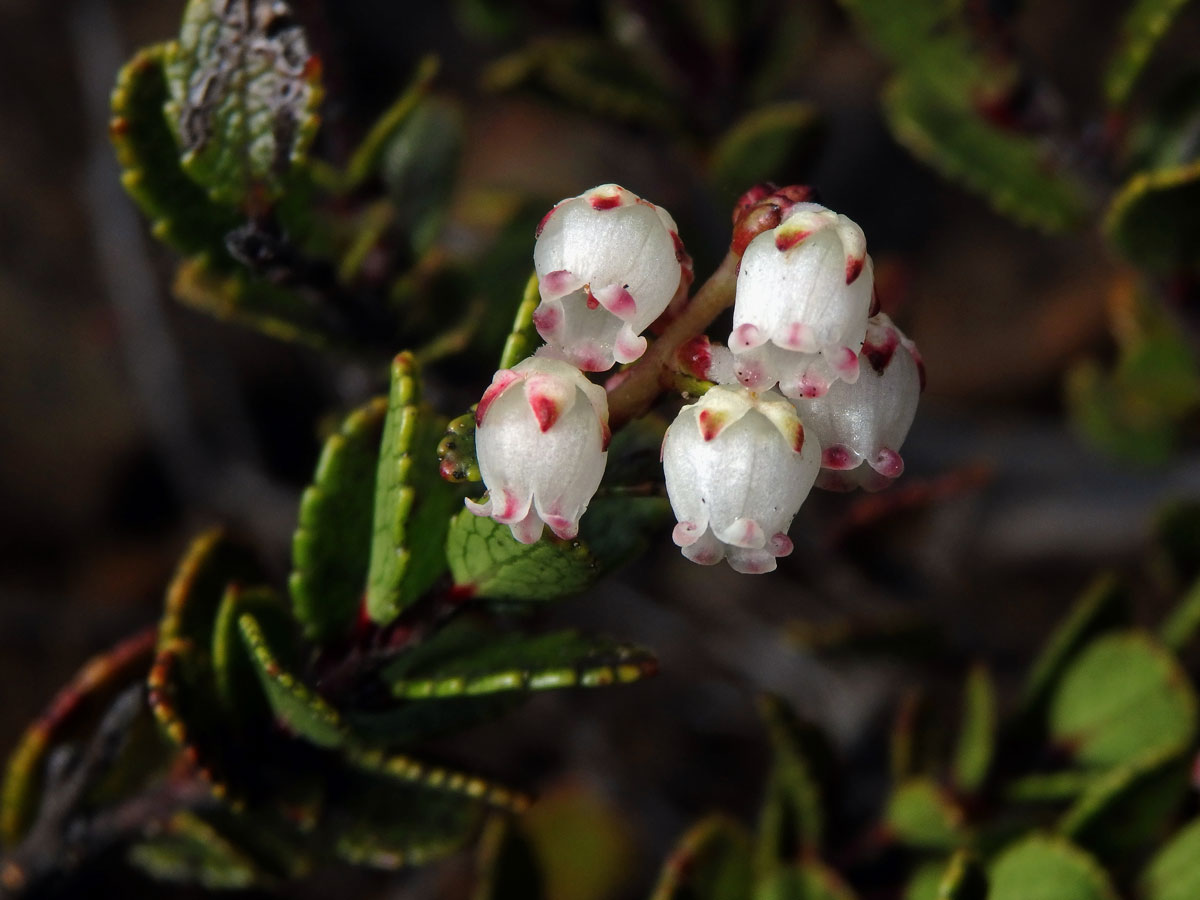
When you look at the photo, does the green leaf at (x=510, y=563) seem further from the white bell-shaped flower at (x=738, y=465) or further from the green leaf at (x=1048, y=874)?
the green leaf at (x=1048, y=874)

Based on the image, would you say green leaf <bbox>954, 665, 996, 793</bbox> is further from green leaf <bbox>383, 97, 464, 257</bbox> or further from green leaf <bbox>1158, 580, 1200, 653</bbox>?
green leaf <bbox>383, 97, 464, 257</bbox>

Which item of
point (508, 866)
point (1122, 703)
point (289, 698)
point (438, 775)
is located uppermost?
point (289, 698)

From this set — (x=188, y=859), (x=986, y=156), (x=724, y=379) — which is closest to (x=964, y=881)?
(x=724, y=379)

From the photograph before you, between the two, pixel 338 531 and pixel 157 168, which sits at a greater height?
pixel 157 168

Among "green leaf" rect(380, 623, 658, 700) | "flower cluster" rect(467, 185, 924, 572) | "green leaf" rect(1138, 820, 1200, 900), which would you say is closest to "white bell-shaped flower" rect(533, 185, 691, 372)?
"flower cluster" rect(467, 185, 924, 572)

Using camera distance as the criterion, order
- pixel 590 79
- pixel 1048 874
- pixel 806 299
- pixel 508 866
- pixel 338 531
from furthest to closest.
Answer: pixel 590 79
pixel 508 866
pixel 1048 874
pixel 338 531
pixel 806 299

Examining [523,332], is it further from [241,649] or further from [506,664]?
[241,649]

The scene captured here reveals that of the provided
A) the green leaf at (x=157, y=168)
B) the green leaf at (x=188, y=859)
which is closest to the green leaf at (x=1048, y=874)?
the green leaf at (x=188, y=859)
